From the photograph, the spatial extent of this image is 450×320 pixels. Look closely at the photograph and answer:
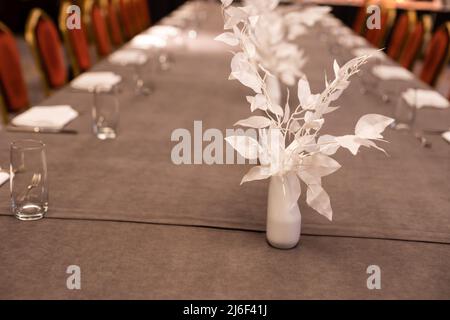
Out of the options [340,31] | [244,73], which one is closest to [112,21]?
[340,31]

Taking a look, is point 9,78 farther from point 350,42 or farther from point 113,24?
point 350,42

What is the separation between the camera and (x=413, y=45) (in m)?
4.52

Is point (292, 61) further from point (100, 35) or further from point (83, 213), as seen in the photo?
point (100, 35)

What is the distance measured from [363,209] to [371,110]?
1.21 m

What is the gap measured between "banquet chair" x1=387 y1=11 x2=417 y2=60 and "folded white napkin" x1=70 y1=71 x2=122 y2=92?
8.95 feet

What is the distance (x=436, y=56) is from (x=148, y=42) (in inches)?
77.1

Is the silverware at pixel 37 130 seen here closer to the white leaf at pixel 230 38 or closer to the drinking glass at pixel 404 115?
the white leaf at pixel 230 38

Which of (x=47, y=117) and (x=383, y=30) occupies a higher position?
(x=47, y=117)

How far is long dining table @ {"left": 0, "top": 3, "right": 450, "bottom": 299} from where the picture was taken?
3.94ft

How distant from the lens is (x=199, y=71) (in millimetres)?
3447

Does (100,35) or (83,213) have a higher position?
(83,213)

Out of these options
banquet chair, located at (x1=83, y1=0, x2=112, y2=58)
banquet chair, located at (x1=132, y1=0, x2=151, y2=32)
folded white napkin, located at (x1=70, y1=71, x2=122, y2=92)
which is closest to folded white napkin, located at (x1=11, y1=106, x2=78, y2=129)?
folded white napkin, located at (x1=70, y1=71, x2=122, y2=92)
